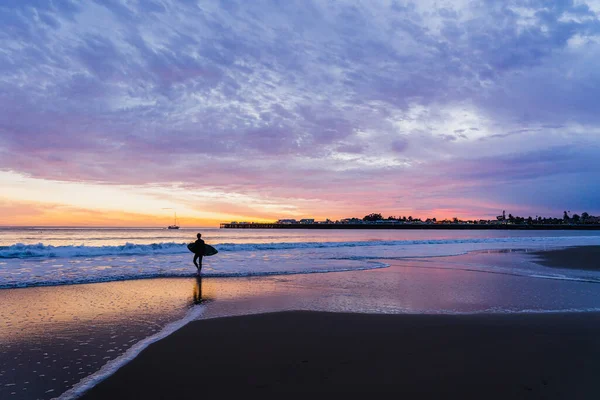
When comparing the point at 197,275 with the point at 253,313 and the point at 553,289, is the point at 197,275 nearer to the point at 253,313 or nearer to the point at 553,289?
the point at 253,313

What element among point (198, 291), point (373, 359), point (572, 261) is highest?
point (373, 359)

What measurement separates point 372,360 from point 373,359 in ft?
0.16

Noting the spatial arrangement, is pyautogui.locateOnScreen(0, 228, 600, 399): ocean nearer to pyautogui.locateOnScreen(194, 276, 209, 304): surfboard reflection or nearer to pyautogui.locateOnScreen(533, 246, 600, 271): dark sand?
pyautogui.locateOnScreen(194, 276, 209, 304): surfboard reflection

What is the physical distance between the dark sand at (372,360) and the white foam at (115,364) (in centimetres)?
16

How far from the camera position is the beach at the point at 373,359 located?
185 inches

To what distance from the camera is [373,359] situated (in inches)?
228

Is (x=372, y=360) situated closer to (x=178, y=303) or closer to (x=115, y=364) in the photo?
(x=115, y=364)

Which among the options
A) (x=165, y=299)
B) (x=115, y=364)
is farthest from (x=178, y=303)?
(x=115, y=364)

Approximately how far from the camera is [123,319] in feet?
28.1

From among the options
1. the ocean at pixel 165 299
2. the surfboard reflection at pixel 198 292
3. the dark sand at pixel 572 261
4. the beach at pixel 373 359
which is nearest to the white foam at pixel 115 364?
the ocean at pixel 165 299

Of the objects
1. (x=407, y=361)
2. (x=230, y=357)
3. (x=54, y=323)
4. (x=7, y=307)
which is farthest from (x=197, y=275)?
(x=407, y=361)

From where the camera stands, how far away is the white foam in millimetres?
4668

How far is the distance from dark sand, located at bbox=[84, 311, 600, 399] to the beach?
0.02 metres

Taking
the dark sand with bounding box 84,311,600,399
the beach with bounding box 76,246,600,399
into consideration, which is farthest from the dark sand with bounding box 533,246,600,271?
the dark sand with bounding box 84,311,600,399
